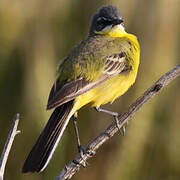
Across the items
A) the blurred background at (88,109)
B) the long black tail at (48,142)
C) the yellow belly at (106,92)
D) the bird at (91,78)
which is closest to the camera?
the long black tail at (48,142)

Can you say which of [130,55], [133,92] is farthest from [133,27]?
[130,55]

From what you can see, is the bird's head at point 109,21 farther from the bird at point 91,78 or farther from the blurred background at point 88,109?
the blurred background at point 88,109

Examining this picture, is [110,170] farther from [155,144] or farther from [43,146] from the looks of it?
[43,146]

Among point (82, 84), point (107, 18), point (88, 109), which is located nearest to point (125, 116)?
point (82, 84)

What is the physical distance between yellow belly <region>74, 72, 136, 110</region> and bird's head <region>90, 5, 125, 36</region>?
0.63m

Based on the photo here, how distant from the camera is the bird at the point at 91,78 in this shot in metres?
3.68

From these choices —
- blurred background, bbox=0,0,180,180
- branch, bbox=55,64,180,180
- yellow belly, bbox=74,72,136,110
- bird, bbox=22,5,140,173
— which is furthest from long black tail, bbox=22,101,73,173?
blurred background, bbox=0,0,180,180

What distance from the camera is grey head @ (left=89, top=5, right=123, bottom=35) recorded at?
4785 millimetres

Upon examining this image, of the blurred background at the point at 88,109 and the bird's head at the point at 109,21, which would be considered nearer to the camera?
the bird's head at the point at 109,21

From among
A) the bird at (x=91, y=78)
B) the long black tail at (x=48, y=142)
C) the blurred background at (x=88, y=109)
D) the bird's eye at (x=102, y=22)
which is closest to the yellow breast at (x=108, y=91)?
the bird at (x=91, y=78)

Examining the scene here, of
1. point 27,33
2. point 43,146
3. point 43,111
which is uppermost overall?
point 27,33

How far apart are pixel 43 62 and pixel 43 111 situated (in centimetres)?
56

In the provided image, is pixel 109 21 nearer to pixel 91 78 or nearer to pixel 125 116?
pixel 91 78

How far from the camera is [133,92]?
5512 millimetres
